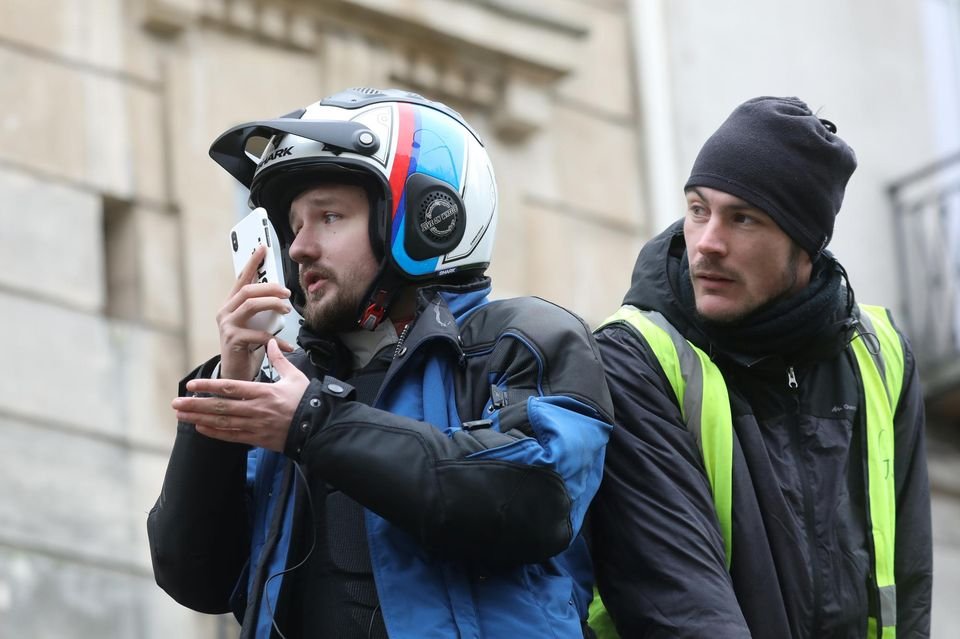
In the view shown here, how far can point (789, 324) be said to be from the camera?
5.23 m

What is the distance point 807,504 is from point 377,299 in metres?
1.04

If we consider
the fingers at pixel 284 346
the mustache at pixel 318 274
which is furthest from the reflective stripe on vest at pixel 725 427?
the fingers at pixel 284 346

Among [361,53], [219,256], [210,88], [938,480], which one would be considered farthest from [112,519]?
[938,480]

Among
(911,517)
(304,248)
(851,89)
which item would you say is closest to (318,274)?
(304,248)

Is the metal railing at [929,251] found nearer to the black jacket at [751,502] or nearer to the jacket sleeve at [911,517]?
the jacket sleeve at [911,517]

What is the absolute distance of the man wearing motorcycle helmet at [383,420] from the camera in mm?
4465

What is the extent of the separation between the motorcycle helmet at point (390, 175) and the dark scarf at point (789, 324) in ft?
→ 1.66

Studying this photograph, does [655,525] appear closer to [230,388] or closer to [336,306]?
[336,306]

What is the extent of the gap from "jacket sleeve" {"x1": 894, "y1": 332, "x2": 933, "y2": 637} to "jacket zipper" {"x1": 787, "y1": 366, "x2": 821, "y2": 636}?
28 centimetres

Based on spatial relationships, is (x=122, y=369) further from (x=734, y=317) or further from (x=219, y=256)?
(x=734, y=317)

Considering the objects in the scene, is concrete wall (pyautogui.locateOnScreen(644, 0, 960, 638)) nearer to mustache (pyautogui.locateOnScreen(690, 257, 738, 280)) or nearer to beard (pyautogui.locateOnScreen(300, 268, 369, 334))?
mustache (pyautogui.locateOnScreen(690, 257, 738, 280))

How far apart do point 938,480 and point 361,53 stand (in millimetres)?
4188

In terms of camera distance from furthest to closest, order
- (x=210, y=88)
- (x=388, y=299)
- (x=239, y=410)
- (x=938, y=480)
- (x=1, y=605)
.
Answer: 1. (x=938, y=480)
2. (x=210, y=88)
3. (x=1, y=605)
4. (x=388, y=299)
5. (x=239, y=410)

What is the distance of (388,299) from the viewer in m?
4.98
